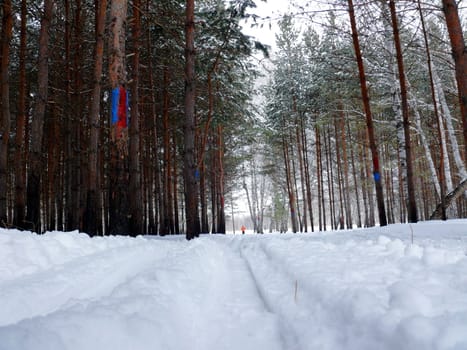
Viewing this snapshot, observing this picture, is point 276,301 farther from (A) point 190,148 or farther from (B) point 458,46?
(A) point 190,148

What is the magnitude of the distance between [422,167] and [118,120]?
78.8 ft

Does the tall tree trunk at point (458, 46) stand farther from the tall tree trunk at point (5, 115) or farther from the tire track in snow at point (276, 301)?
the tall tree trunk at point (5, 115)

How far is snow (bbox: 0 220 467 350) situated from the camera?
4.00ft

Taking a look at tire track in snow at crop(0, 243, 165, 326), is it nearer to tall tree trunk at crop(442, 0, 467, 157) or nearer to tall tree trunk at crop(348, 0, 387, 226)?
tall tree trunk at crop(442, 0, 467, 157)

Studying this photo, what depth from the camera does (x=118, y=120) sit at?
8.27m

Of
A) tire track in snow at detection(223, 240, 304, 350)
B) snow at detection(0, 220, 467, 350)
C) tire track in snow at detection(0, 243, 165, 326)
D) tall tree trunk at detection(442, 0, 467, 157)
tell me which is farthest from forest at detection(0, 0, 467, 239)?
tire track in snow at detection(223, 240, 304, 350)

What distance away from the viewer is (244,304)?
232cm

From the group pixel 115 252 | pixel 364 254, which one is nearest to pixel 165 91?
pixel 115 252

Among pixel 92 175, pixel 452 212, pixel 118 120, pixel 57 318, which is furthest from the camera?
pixel 452 212

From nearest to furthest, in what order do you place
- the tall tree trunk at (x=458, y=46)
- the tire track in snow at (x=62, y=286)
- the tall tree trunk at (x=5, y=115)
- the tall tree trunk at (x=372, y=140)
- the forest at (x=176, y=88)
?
the tire track in snow at (x=62, y=286) → the tall tree trunk at (x=458, y=46) → the forest at (x=176, y=88) → the tall tree trunk at (x=5, y=115) → the tall tree trunk at (x=372, y=140)

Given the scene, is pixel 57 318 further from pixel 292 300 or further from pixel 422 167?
pixel 422 167

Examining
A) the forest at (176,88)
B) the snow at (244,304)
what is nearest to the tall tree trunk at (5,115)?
the forest at (176,88)

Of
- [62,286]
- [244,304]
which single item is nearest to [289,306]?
[244,304]

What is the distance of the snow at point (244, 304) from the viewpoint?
1219 mm
